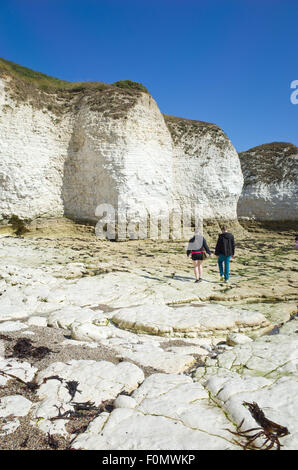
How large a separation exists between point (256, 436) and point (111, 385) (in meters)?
1.68

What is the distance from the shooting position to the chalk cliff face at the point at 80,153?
1727 cm

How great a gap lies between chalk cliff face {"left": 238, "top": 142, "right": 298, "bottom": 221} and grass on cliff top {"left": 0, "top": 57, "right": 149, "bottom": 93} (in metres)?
16.6

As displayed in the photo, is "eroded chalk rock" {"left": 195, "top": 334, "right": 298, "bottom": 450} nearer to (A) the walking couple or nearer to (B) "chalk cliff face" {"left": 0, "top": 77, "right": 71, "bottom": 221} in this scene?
(A) the walking couple

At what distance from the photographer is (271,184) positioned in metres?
30.7

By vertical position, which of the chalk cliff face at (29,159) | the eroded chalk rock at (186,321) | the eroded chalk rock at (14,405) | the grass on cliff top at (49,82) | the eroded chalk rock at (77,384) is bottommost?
the eroded chalk rock at (186,321)

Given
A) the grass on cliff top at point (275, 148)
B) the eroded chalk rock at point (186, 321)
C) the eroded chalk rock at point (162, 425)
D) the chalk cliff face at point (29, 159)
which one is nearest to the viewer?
the eroded chalk rock at point (162, 425)

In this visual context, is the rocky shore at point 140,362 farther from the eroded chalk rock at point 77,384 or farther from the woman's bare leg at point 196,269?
the woman's bare leg at point 196,269

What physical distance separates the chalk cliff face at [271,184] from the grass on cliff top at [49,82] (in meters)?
16.6

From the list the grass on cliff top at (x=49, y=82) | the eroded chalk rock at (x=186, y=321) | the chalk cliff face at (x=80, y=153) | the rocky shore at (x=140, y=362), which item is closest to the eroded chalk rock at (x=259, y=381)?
the rocky shore at (x=140, y=362)

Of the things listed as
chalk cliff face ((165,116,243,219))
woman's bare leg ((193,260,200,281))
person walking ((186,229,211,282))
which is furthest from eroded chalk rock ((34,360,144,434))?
chalk cliff face ((165,116,243,219))

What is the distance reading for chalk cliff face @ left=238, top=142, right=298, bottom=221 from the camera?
29953 millimetres

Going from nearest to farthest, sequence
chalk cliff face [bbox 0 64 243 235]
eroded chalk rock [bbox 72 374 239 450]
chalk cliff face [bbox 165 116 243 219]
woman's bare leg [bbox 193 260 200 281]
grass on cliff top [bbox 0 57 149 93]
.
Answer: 1. eroded chalk rock [bbox 72 374 239 450]
2. woman's bare leg [bbox 193 260 200 281]
3. chalk cliff face [bbox 0 64 243 235]
4. grass on cliff top [bbox 0 57 149 93]
5. chalk cliff face [bbox 165 116 243 219]

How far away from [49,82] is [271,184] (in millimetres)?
24266
